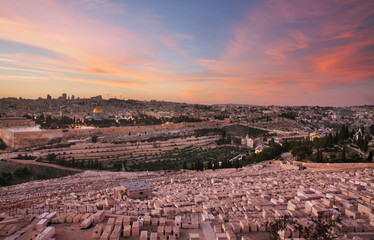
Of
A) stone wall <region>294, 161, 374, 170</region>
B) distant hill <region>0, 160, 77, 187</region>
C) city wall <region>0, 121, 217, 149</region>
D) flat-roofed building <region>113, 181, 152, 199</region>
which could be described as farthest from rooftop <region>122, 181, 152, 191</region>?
city wall <region>0, 121, 217, 149</region>

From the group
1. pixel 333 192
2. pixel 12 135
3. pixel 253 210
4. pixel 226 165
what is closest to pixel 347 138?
pixel 226 165

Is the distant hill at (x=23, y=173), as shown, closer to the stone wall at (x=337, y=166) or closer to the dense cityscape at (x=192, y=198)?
the dense cityscape at (x=192, y=198)

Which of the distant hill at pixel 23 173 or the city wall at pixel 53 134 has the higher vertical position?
the city wall at pixel 53 134

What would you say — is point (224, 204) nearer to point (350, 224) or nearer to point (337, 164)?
point (350, 224)

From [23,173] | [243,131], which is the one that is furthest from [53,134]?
[243,131]

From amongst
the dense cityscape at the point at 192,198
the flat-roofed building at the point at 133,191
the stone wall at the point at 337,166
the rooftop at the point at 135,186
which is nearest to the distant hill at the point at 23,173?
the dense cityscape at the point at 192,198

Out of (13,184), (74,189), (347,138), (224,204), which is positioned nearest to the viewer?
(224,204)

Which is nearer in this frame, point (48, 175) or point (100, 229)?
point (100, 229)

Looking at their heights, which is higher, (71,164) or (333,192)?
(333,192)

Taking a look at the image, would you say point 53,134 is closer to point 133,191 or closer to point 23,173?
point 23,173
